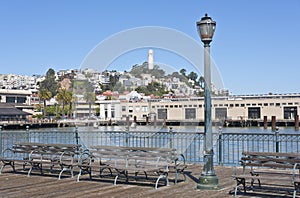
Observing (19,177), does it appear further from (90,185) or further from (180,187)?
(180,187)

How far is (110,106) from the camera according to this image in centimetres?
1301

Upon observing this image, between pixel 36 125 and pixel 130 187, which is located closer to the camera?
pixel 130 187

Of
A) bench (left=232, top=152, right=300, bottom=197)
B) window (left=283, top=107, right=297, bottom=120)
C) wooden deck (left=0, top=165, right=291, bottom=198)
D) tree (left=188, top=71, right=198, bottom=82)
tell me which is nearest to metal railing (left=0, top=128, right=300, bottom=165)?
wooden deck (left=0, top=165, right=291, bottom=198)

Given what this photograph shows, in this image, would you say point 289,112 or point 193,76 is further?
point 289,112

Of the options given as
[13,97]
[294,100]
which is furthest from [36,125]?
[294,100]

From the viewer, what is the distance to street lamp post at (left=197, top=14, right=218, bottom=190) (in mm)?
10781

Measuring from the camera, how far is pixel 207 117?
1088 cm

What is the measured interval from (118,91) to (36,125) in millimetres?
96149

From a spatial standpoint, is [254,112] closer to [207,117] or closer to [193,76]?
[193,76]

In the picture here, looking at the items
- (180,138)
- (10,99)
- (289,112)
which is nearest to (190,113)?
(180,138)

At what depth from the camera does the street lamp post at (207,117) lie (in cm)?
1078

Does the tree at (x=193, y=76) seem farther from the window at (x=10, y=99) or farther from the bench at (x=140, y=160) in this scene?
the window at (x=10, y=99)

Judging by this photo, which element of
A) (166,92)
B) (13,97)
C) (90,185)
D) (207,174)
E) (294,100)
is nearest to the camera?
(207,174)

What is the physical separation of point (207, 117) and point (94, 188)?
311 cm
